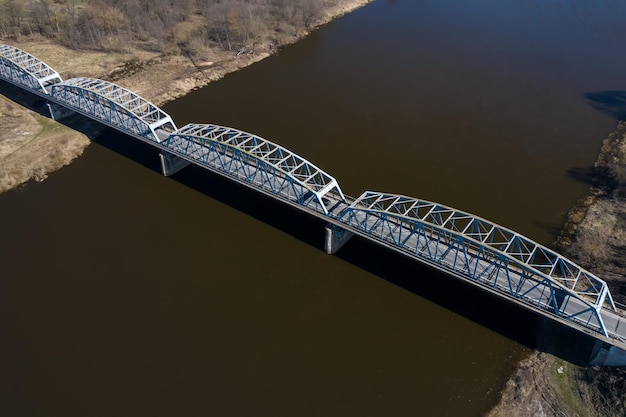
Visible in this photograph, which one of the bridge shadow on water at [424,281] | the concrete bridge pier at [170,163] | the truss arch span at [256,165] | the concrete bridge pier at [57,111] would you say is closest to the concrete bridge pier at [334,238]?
the bridge shadow on water at [424,281]

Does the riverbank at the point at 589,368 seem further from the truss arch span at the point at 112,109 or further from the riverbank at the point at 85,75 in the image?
the riverbank at the point at 85,75

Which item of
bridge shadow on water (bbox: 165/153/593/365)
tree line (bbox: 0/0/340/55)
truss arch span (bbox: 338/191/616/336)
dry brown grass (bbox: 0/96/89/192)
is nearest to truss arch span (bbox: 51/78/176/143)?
dry brown grass (bbox: 0/96/89/192)

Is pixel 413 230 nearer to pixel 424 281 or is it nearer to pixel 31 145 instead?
pixel 424 281

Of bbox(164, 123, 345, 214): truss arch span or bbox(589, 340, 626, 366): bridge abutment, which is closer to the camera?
bbox(589, 340, 626, 366): bridge abutment

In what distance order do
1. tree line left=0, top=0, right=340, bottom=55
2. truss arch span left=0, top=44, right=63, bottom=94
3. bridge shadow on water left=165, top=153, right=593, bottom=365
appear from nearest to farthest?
bridge shadow on water left=165, top=153, right=593, bottom=365 < truss arch span left=0, top=44, right=63, bottom=94 < tree line left=0, top=0, right=340, bottom=55

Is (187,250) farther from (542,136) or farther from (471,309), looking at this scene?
(542,136)

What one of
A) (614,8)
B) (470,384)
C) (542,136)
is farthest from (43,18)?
(614,8)

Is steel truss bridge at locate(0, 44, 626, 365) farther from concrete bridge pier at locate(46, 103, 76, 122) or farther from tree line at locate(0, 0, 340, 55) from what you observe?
tree line at locate(0, 0, 340, 55)
